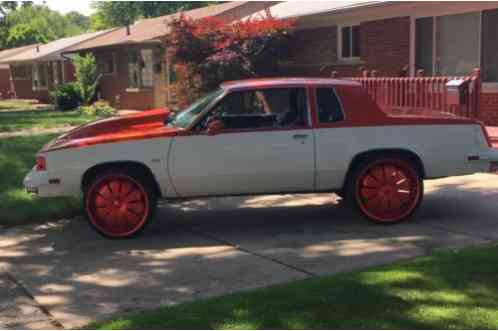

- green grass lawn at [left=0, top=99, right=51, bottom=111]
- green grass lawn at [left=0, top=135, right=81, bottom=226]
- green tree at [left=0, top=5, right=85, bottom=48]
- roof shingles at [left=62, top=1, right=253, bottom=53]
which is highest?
green tree at [left=0, top=5, right=85, bottom=48]

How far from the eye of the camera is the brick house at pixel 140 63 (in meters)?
26.9

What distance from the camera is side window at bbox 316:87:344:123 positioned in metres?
7.19

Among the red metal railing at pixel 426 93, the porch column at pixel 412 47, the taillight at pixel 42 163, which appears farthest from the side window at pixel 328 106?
the porch column at pixel 412 47

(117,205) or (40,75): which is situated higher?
(40,75)

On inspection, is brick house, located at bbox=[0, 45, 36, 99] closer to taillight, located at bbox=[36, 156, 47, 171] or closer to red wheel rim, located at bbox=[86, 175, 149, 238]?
taillight, located at bbox=[36, 156, 47, 171]

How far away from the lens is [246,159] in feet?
23.0

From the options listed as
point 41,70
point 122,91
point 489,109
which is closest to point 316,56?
point 489,109

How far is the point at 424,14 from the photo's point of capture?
1471 cm

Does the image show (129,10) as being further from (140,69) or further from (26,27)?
(140,69)

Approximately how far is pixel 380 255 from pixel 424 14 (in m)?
9.83

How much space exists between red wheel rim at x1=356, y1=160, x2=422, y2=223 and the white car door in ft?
2.05

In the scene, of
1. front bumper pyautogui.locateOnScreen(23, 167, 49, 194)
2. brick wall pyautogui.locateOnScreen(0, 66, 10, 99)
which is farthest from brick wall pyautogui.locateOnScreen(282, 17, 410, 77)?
brick wall pyautogui.locateOnScreen(0, 66, 10, 99)

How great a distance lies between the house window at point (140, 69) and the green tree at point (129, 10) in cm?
3503

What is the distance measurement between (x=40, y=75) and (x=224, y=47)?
29378 mm
